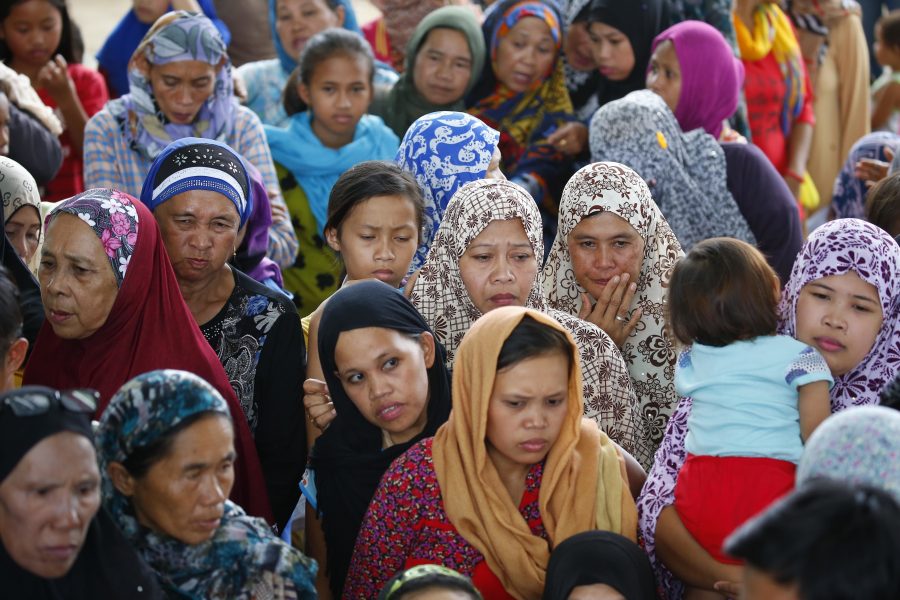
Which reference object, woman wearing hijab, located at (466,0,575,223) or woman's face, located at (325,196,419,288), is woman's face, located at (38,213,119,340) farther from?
woman wearing hijab, located at (466,0,575,223)

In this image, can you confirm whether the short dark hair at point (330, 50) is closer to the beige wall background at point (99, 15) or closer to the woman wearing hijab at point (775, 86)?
the woman wearing hijab at point (775, 86)

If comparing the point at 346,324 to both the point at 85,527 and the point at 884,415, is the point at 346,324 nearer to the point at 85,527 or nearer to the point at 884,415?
the point at 85,527

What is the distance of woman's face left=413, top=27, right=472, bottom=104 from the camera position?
226 inches

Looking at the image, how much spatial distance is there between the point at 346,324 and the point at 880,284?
149cm

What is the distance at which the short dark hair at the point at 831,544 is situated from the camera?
1.89 metres

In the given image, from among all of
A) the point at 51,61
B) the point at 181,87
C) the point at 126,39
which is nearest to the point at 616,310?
the point at 181,87

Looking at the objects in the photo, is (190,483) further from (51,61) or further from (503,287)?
(51,61)

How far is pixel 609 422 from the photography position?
12.3 ft

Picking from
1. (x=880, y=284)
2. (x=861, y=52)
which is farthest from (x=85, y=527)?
(x=861, y=52)

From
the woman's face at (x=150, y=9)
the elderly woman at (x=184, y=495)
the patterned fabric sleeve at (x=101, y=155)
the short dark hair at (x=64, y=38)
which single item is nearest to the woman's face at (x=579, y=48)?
the woman's face at (x=150, y=9)

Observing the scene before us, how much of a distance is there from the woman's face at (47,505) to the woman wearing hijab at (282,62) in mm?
3634

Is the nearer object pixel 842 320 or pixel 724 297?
pixel 724 297

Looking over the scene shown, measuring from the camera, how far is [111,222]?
11.1 feet

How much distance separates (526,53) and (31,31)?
2.31 meters
